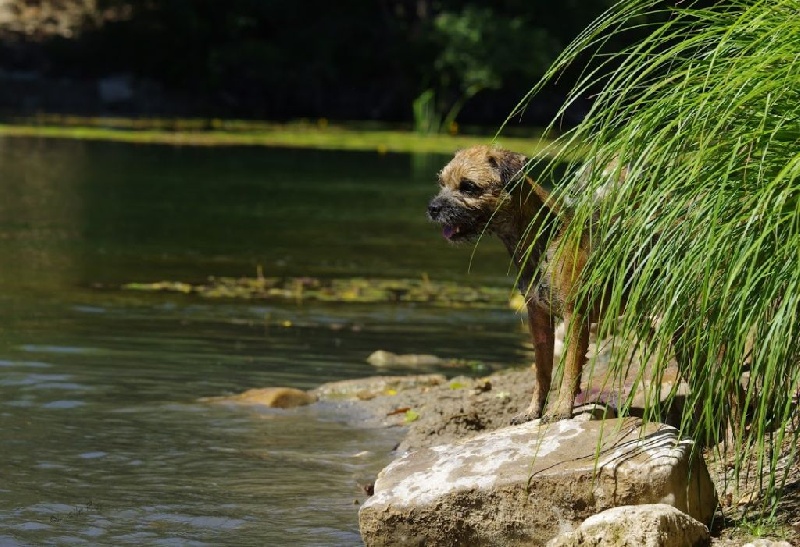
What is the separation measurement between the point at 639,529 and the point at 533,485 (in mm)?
509

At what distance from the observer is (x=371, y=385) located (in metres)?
8.27

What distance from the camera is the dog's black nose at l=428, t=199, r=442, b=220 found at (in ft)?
19.1

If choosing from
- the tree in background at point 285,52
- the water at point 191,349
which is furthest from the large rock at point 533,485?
the tree in background at point 285,52

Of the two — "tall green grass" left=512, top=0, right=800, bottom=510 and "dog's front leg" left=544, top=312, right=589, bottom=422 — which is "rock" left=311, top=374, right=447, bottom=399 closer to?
"dog's front leg" left=544, top=312, right=589, bottom=422

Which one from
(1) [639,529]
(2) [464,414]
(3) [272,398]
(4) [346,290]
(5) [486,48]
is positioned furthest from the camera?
(5) [486,48]

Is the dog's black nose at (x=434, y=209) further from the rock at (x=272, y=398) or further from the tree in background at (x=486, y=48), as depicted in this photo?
the tree in background at (x=486, y=48)

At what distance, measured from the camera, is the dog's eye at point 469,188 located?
5793 mm

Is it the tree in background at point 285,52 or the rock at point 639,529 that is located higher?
the tree in background at point 285,52

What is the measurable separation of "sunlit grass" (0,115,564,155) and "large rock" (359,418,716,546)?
66.2 feet

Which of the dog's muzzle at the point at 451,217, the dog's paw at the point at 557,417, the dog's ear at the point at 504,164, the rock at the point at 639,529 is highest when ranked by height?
the dog's ear at the point at 504,164

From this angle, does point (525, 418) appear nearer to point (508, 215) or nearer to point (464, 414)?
point (508, 215)

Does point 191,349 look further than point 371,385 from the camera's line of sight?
Yes

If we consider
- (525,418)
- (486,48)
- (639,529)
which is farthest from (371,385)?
(486,48)

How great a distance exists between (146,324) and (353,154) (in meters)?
16.4
